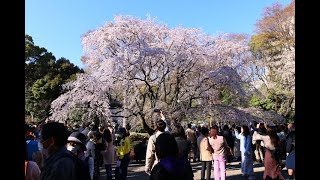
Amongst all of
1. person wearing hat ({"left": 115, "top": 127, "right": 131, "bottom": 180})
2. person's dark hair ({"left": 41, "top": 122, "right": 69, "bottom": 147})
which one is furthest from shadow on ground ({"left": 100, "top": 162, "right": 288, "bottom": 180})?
person's dark hair ({"left": 41, "top": 122, "right": 69, "bottom": 147})

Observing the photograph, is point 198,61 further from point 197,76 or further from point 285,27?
point 285,27

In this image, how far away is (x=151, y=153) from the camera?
5.70 metres

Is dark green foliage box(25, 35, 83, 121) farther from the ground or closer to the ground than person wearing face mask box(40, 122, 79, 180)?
farther from the ground

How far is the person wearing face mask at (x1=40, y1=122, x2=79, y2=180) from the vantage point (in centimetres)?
251

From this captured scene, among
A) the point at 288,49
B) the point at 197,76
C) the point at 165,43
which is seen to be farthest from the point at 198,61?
the point at 288,49

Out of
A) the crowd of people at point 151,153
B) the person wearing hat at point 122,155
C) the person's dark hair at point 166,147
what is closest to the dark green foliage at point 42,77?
the crowd of people at point 151,153

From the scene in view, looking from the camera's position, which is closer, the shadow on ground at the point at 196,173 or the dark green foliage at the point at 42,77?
the shadow on ground at the point at 196,173

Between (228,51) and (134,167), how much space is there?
986 centimetres

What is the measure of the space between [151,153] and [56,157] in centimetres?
322

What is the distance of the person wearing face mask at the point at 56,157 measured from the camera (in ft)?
8.25

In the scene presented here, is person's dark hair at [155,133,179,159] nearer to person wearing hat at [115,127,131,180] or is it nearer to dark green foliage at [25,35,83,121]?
person wearing hat at [115,127,131,180]

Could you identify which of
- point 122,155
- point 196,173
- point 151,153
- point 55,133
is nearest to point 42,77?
point 196,173

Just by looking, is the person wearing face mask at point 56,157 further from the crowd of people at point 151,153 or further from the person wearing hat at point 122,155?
the person wearing hat at point 122,155
